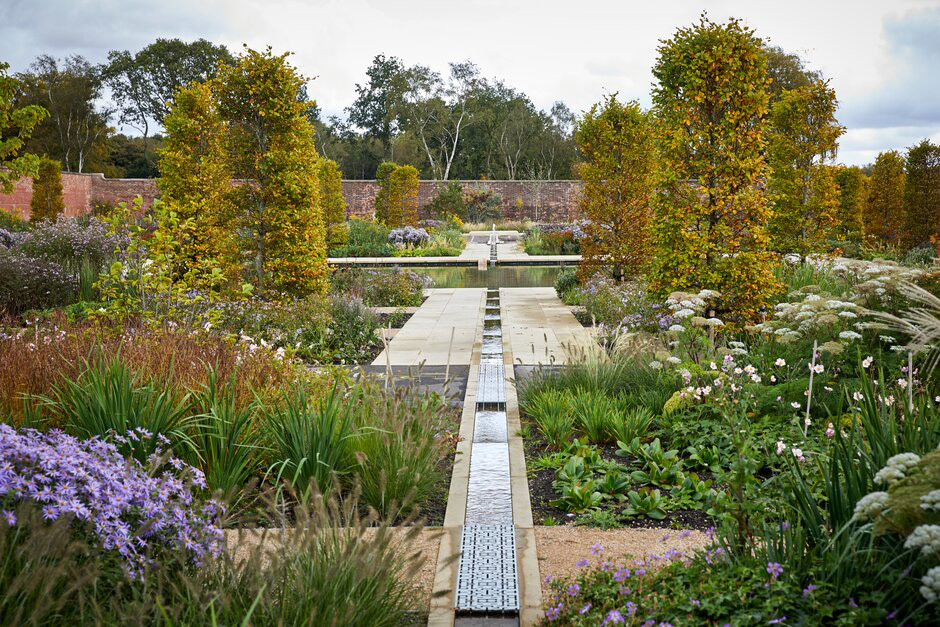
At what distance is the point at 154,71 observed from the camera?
48562mm

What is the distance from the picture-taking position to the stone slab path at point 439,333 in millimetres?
7781

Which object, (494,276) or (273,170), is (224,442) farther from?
(494,276)

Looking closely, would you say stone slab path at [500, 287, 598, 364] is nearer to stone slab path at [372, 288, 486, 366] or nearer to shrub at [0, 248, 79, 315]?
stone slab path at [372, 288, 486, 366]

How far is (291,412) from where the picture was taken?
378 centimetres

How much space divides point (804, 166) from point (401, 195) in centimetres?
1696

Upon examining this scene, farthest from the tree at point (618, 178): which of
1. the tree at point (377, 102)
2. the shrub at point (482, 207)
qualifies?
the tree at point (377, 102)

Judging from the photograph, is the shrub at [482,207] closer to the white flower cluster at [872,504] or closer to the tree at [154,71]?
the tree at [154,71]

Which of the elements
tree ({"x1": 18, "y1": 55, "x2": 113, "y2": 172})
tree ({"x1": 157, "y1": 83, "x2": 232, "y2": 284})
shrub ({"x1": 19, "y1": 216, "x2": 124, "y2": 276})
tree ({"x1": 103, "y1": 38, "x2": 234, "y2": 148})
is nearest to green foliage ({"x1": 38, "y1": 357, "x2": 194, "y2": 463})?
tree ({"x1": 157, "y1": 83, "x2": 232, "y2": 284})

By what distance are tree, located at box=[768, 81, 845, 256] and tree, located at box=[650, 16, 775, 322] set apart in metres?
6.92

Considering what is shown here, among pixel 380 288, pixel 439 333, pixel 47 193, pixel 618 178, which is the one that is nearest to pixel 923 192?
pixel 618 178

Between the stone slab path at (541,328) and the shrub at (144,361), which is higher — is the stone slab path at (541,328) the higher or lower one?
the lower one

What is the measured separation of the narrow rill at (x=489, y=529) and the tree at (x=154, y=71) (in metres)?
48.3

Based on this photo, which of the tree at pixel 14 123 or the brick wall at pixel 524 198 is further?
the brick wall at pixel 524 198

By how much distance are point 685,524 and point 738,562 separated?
1.21m
